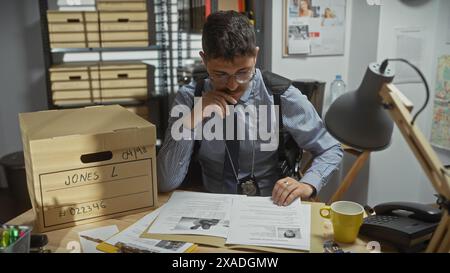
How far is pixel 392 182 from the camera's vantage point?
8.95 feet

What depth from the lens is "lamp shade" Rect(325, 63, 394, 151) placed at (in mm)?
702

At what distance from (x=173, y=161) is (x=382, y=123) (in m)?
0.80

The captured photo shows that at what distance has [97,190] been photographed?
1105mm

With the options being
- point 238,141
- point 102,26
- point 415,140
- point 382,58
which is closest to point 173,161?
point 238,141

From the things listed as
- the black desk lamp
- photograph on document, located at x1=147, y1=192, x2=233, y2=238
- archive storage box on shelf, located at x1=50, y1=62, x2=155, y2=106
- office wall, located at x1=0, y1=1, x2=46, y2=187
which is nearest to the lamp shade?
the black desk lamp

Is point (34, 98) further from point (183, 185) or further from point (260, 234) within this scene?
point (260, 234)

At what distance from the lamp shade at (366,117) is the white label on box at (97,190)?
60 centimetres

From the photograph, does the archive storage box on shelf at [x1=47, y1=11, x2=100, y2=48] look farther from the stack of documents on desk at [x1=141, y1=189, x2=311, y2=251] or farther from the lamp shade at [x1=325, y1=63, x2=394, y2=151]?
the lamp shade at [x1=325, y1=63, x2=394, y2=151]

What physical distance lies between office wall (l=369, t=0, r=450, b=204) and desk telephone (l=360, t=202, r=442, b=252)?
145 cm

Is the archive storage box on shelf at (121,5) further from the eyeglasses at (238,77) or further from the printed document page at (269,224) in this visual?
the printed document page at (269,224)

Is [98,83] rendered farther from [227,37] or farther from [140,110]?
[227,37]

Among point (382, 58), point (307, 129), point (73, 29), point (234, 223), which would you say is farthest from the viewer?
point (73, 29)
